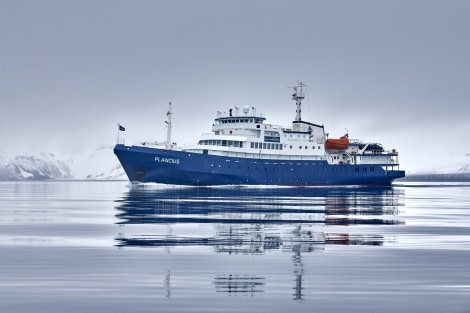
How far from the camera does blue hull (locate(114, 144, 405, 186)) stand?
89.1 meters

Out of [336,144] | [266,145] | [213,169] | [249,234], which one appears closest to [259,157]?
[266,145]

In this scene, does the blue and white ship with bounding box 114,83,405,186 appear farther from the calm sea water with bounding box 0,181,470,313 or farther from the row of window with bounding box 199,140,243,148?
the calm sea water with bounding box 0,181,470,313

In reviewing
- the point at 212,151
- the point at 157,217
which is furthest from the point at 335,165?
the point at 157,217

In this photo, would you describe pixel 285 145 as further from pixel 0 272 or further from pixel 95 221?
pixel 0 272

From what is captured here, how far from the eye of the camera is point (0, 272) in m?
15.4

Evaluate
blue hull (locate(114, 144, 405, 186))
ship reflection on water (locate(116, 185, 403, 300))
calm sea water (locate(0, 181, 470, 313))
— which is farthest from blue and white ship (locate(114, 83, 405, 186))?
calm sea water (locate(0, 181, 470, 313))

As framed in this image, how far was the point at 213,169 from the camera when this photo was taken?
91.1m

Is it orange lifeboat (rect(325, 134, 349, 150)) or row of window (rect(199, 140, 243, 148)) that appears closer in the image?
row of window (rect(199, 140, 243, 148))

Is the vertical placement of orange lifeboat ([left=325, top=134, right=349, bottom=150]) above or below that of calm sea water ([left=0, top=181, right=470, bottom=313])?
above

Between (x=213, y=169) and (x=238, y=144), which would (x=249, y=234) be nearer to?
(x=213, y=169)

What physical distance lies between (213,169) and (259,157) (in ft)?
35.1

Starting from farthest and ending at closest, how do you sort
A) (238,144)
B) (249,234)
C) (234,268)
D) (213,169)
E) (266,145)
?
(266,145), (238,144), (213,169), (249,234), (234,268)

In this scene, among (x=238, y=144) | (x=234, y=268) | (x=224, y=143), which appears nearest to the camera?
(x=234, y=268)

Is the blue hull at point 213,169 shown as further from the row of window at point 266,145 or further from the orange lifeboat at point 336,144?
the orange lifeboat at point 336,144
